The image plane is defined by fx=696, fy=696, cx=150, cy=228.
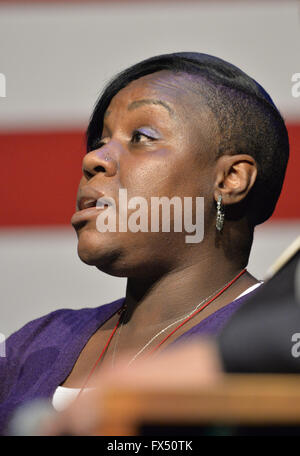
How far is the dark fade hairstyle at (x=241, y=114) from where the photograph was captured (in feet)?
3.52

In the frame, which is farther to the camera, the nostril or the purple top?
the nostril

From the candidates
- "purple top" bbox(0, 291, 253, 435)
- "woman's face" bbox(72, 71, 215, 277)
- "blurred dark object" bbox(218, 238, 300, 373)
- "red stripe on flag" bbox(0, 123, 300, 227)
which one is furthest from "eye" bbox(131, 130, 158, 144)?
"red stripe on flag" bbox(0, 123, 300, 227)

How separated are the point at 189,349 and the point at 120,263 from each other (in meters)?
0.48

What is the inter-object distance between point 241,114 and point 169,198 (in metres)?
0.18

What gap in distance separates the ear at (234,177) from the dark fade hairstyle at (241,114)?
0.01 m

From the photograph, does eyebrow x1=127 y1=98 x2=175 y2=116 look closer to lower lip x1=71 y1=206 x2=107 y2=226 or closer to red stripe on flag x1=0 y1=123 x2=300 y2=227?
lower lip x1=71 y1=206 x2=107 y2=226

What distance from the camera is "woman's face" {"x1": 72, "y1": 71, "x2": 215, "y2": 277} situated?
1.02m

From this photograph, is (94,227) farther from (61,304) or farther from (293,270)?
(61,304)

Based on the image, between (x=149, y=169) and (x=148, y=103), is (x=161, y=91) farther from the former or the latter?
(x=149, y=169)

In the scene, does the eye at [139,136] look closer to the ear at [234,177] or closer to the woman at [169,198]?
the woman at [169,198]

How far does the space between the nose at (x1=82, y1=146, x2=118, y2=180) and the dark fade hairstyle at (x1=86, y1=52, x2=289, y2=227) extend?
0.12 meters

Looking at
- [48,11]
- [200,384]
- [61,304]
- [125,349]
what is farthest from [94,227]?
[48,11]

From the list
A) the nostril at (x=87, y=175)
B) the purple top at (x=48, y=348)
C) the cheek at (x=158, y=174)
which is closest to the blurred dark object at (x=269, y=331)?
the purple top at (x=48, y=348)

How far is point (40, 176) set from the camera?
70.7 inches
